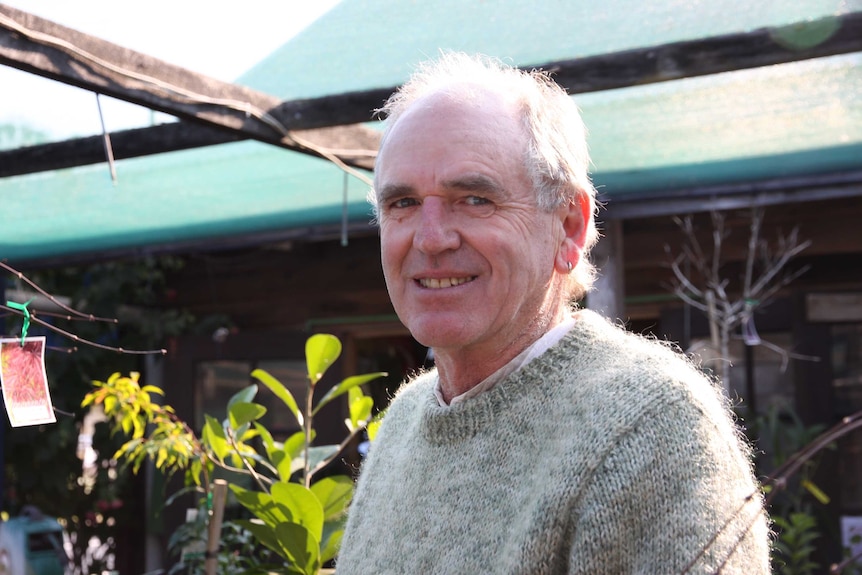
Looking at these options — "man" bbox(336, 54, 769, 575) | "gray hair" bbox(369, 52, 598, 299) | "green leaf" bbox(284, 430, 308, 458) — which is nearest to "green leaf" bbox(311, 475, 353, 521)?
"green leaf" bbox(284, 430, 308, 458)

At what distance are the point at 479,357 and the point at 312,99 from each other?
1482mm

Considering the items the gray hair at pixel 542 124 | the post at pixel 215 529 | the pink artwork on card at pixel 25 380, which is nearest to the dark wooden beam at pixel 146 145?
the post at pixel 215 529

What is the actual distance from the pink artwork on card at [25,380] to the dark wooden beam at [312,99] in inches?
33.4

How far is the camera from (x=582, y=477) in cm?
97

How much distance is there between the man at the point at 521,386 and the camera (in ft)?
3.08

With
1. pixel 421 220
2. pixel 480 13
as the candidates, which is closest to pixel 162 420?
pixel 480 13

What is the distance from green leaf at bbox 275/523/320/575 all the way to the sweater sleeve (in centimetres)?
108

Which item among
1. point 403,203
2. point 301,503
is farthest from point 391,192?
point 301,503

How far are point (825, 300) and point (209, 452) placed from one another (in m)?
2.67

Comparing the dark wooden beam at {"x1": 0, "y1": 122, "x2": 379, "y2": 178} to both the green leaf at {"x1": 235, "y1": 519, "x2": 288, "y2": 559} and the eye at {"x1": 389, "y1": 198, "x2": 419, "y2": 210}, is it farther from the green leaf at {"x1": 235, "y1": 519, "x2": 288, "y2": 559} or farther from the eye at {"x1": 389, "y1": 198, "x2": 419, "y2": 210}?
the eye at {"x1": 389, "y1": 198, "x2": 419, "y2": 210}

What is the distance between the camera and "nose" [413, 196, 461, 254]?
1163mm

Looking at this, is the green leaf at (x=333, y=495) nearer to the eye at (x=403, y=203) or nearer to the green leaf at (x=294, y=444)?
the green leaf at (x=294, y=444)

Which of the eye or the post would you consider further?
the post

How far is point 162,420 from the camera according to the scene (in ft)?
7.89
